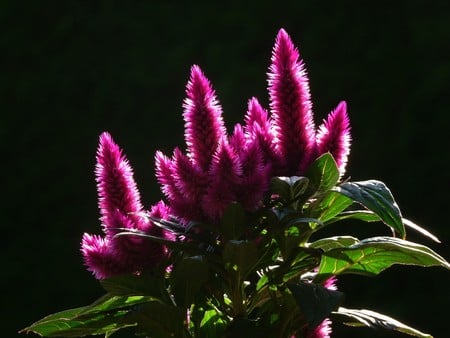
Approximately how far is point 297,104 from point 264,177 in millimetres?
104

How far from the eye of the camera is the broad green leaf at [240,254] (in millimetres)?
891

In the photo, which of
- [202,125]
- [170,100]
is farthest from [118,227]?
[170,100]

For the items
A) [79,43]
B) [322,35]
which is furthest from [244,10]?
[79,43]

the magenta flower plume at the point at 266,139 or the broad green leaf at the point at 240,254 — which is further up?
the magenta flower plume at the point at 266,139

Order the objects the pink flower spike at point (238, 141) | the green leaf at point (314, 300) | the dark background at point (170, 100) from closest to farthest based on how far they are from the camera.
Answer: the green leaf at point (314, 300) → the pink flower spike at point (238, 141) → the dark background at point (170, 100)

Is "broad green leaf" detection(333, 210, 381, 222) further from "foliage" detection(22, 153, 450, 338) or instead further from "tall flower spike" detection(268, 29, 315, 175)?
"tall flower spike" detection(268, 29, 315, 175)

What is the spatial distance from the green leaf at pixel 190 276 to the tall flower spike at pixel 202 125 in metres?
0.10

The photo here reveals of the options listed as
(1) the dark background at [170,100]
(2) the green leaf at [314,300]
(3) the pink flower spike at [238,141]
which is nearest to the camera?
(2) the green leaf at [314,300]

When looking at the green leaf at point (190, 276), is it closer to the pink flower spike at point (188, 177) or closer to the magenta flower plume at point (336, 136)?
the pink flower spike at point (188, 177)

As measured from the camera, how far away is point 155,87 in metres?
2.90

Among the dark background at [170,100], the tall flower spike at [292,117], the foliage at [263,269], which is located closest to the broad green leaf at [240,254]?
the foliage at [263,269]

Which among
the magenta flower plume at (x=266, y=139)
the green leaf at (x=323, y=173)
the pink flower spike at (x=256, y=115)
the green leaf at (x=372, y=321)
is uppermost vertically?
the pink flower spike at (x=256, y=115)

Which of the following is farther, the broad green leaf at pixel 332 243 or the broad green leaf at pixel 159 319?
the broad green leaf at pixel 332 243

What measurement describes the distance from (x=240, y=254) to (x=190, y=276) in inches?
2.3
